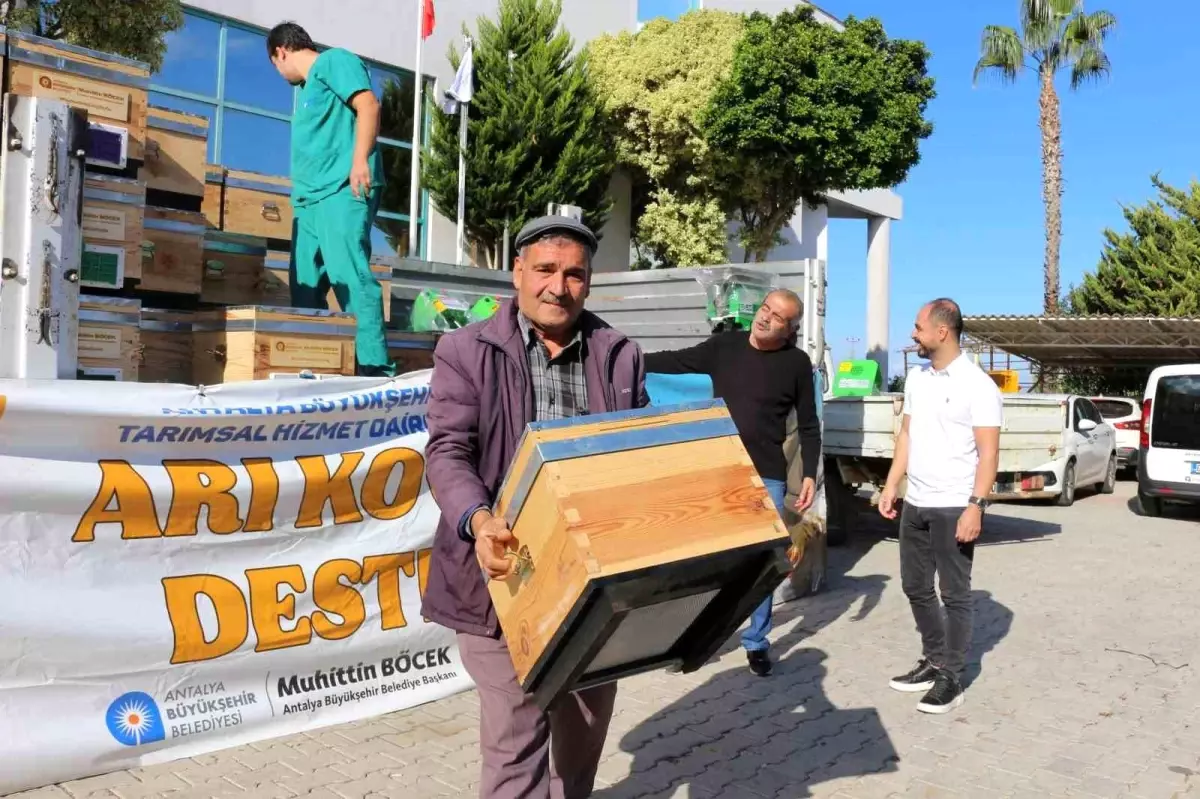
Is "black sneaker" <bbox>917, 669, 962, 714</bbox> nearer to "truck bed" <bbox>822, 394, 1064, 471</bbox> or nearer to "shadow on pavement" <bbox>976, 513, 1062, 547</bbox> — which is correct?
"truck bed" <bbox>822, 394, 1064, 471</bbox>

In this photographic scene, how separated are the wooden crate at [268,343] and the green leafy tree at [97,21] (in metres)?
4.21

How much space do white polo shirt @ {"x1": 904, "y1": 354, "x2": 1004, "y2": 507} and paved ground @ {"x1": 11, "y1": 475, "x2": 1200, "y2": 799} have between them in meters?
1.18

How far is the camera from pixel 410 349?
21.9 ft

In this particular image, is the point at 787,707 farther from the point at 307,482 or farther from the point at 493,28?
the point at 493,28

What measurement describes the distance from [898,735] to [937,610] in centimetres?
80

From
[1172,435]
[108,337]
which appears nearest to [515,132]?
[1172,435]

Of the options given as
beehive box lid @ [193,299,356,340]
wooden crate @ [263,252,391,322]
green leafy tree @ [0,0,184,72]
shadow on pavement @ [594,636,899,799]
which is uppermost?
green leafy tree @ [0,0,184,72]

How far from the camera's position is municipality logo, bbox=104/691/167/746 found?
12.9 ft

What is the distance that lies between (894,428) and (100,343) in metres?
7.44

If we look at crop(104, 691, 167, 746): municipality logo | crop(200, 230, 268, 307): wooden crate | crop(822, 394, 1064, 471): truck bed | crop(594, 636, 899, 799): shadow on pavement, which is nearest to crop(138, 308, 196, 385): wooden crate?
crop(200, 230, 268, 307): wooden crate

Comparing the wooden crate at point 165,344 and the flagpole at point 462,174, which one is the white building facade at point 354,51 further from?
the wooden crate at point 165,344

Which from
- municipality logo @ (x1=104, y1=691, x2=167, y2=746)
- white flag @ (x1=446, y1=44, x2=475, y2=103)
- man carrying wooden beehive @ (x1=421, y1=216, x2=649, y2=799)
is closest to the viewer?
man carrying wooden beehive @ (x1=421, y1=216, x2=649, y2=799)

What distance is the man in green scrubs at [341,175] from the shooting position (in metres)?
5.87

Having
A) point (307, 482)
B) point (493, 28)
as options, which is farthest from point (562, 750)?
point (493, 28)
